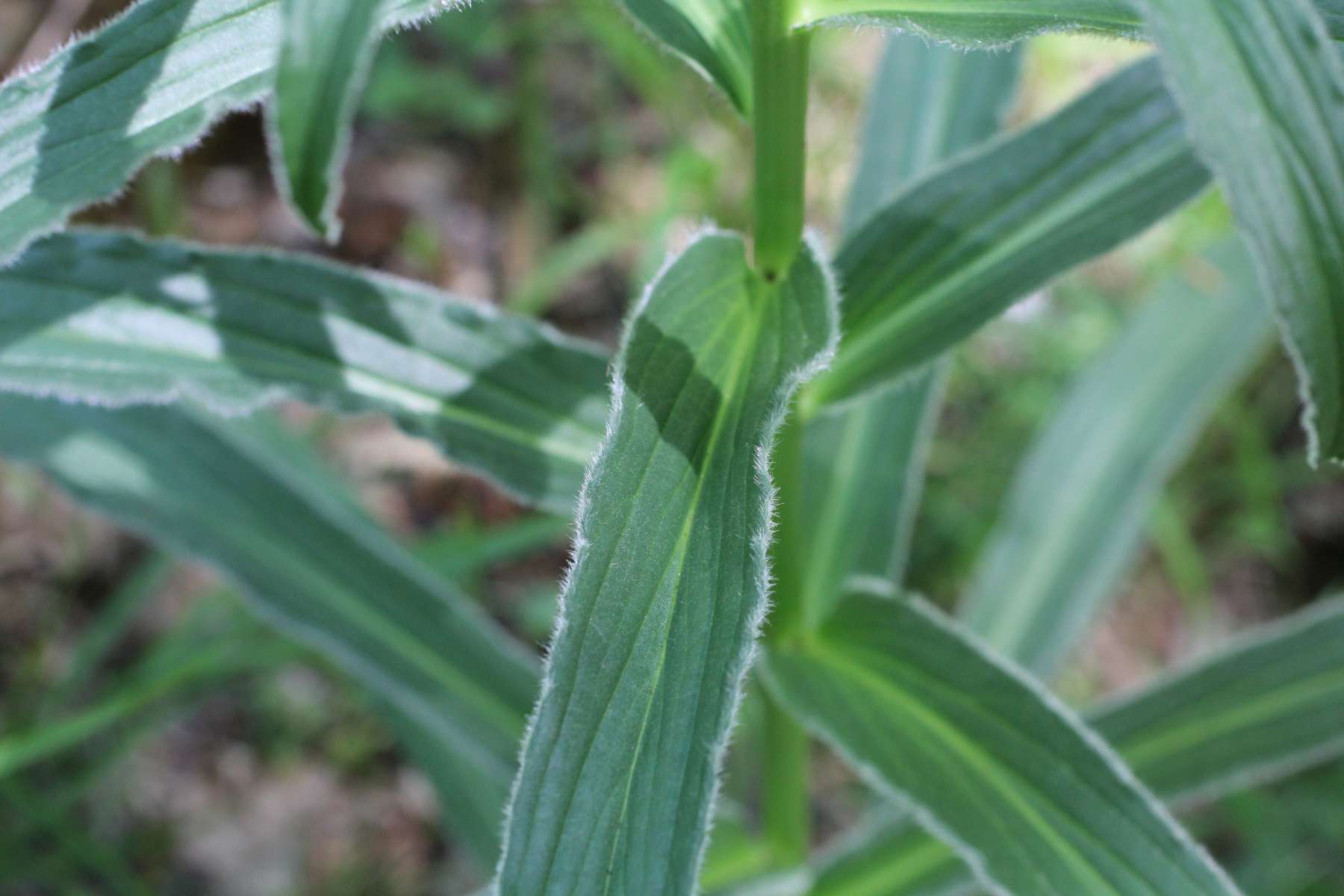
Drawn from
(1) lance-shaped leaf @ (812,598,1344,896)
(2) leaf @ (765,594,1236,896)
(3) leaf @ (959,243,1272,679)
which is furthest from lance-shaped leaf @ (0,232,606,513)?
(3) leaf @ (959,243,1272,679)

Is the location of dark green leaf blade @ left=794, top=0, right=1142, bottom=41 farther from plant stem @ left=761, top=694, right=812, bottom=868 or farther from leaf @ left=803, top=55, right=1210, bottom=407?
plant stem @ left=761, top=694, right=812, bottom=868

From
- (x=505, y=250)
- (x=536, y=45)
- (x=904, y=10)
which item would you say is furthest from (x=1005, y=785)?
(x=536, y=45)

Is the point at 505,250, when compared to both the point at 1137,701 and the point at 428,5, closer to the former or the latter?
the point at 1137,701

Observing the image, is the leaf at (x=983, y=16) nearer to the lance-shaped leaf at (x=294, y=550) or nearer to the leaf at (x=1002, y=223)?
the leaf at (x=1002, y=223)

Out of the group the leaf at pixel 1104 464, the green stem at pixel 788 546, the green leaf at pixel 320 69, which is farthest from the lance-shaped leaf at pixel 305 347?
the leaf at pixel 1104 464

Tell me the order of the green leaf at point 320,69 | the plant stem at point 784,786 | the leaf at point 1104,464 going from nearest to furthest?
the green leaf at point 320,69, the plant stem at point 784,786, the leaf at point 1104,464

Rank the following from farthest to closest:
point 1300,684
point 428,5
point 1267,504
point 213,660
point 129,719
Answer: point 1267,504, point 129,719, point 213,660, point 1300,684, point 428,5
